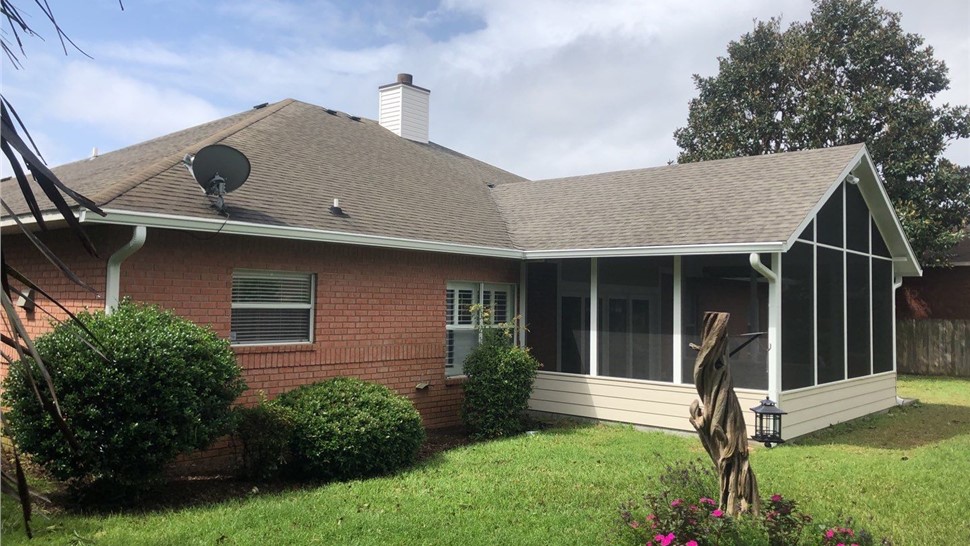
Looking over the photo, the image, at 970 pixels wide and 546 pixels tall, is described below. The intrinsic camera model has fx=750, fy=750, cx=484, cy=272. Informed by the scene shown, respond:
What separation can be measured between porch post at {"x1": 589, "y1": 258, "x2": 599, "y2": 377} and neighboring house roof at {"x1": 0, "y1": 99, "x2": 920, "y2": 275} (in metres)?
0.53

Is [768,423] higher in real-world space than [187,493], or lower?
higher

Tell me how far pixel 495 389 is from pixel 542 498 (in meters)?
3.76

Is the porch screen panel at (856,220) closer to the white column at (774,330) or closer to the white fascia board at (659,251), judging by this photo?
the white column at (774,330)

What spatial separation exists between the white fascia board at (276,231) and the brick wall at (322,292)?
0.39m

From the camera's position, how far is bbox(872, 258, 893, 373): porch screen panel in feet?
46.3

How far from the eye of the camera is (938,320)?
2161 centimetres

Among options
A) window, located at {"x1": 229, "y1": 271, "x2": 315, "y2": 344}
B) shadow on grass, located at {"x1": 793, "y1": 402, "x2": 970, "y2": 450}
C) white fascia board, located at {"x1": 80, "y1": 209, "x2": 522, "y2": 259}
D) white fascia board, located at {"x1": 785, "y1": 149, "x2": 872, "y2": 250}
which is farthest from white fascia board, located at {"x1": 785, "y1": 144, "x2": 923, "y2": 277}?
window, located at {"x1": 229, "y1": 271, "x2": 315, "y2": 344}

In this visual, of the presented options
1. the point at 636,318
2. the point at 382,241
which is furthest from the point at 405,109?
the point at 636,318

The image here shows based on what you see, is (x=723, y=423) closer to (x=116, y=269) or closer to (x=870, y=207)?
(x=116, y=269)

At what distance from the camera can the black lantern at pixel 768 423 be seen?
9.98 metres

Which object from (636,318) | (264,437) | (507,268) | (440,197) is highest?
(440,197)

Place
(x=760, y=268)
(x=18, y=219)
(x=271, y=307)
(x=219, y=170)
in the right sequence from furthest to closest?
(x=760, y=268) < (x=271, y=307) < (x=219, y=170) < (x=18, y=219)

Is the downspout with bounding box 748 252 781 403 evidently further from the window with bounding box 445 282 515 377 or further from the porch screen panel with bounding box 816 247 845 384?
the window with bounding box 445 282 515 377

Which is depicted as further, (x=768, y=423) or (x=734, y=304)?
(x=734, y=304)
